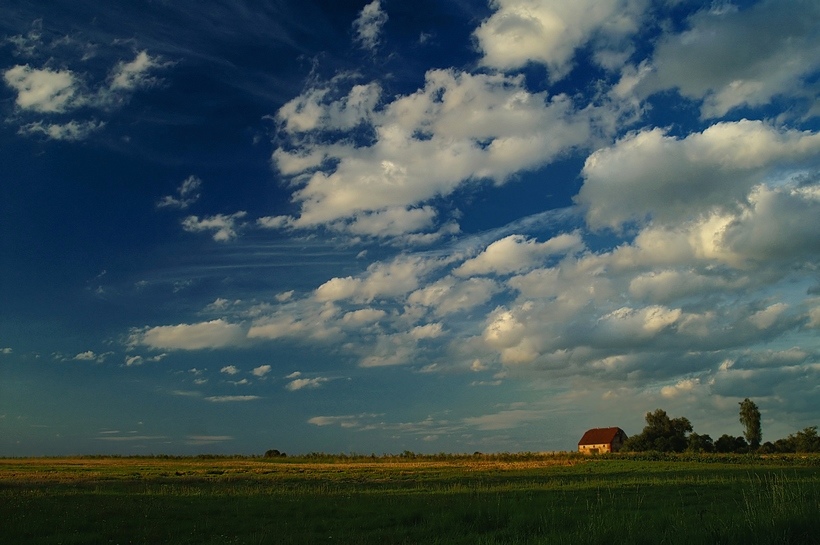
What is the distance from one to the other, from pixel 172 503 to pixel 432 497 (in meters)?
11.8

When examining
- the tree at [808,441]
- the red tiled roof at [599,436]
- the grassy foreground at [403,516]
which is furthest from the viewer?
the red tiled roof at [599,436]

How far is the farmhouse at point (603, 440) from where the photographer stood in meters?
116

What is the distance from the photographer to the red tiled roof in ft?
387

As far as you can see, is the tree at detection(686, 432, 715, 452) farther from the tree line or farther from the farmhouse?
the farmhouse

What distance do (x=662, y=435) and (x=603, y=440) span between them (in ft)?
81.7

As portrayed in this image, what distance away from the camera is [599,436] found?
120750mm

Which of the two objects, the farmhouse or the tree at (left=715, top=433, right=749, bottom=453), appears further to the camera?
the farmhouse

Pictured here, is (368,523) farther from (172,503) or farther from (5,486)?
(5,486)

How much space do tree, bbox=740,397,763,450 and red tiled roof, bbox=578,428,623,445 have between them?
79.5ft

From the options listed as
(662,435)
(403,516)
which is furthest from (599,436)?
(403,516)

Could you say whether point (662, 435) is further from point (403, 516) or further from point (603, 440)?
point (403, 516)

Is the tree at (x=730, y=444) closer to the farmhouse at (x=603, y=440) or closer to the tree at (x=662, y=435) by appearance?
the tree at (x=662, y=435)

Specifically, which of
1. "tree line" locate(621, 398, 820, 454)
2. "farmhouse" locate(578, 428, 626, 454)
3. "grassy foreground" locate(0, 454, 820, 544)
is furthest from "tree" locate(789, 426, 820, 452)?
"grassy foreground" locate(0, 454, 820, 544)

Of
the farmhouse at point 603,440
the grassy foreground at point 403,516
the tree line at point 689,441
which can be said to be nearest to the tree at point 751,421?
the tree line at point 689,441
